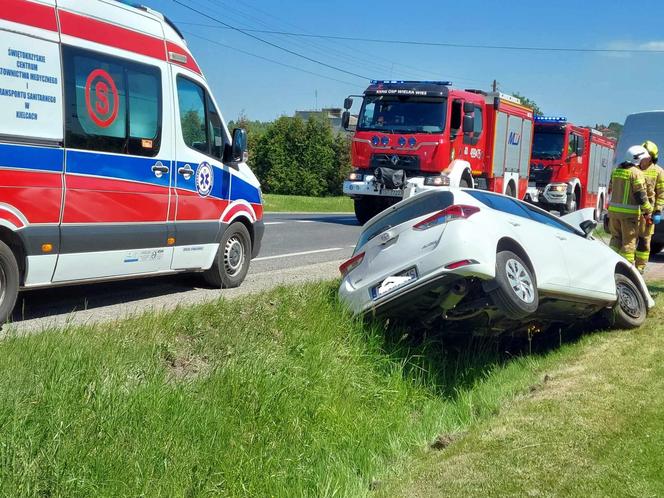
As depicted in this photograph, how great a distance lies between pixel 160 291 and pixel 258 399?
3.44m

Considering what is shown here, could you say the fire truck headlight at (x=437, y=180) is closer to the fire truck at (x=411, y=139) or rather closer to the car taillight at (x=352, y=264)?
the fire truck at (x=411, y=139)

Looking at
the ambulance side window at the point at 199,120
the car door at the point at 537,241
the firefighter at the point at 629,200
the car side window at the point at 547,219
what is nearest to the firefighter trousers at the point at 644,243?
the firefighter at the point at 629,200

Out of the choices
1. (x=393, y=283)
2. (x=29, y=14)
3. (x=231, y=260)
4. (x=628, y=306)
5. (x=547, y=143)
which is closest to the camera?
(x=29, y=14)

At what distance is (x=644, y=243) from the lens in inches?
430

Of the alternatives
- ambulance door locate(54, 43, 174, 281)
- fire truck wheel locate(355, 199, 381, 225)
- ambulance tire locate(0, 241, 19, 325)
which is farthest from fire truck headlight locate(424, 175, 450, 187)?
ambulance tire locate(0, 241, 19, 325)

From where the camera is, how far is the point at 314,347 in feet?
24.4

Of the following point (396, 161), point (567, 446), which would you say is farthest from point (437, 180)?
point (567, 446)

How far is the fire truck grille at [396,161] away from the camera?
60.4 ft

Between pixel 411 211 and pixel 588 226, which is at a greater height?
pixel 411 211

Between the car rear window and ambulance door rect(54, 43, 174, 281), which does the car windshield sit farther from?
ambulance door rect(54, 43, 174, 281)

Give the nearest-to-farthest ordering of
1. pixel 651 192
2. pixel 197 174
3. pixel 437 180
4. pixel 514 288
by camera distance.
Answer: pixel 514 288, pixel 197 174, pixel 651 192, pixel 437 180

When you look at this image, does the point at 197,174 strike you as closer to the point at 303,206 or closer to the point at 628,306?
the point at 628,306

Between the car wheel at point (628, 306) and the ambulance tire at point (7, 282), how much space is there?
6054 mm

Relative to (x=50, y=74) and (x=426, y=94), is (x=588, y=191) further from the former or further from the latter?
(x=50, y=74)
